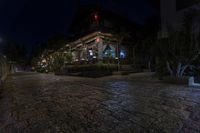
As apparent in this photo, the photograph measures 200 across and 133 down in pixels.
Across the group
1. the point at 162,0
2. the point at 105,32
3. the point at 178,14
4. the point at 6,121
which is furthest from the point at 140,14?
the point at 6,121

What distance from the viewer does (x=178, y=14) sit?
32.1 feet

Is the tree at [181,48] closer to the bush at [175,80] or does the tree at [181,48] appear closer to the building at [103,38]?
the bush at [175,80]

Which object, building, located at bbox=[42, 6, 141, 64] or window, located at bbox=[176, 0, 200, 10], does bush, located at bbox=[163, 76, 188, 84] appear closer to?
window, located at bbox=[176, 0, 200, 10]

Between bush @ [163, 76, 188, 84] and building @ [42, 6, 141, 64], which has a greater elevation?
building @ [42, 6, 141, 64]

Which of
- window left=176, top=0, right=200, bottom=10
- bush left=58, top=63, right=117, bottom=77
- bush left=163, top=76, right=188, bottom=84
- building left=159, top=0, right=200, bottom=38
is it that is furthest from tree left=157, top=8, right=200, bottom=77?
bush left=58, top=63, right=117, bottom=77

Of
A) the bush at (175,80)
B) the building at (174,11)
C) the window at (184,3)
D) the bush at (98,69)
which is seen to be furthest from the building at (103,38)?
the bush at (175,80)

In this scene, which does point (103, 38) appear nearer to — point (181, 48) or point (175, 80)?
point (181, 48)

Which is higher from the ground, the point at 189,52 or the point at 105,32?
the point at 105,32

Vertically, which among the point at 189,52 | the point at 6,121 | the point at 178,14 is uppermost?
the point at 178,14

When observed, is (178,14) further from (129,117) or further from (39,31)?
(39,31)

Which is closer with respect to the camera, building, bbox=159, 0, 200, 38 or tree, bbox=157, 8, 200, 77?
tree, bbox=157, 8, 200, 77

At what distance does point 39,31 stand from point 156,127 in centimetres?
3478

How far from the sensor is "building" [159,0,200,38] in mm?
9062

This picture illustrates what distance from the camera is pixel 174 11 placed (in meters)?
10.0
